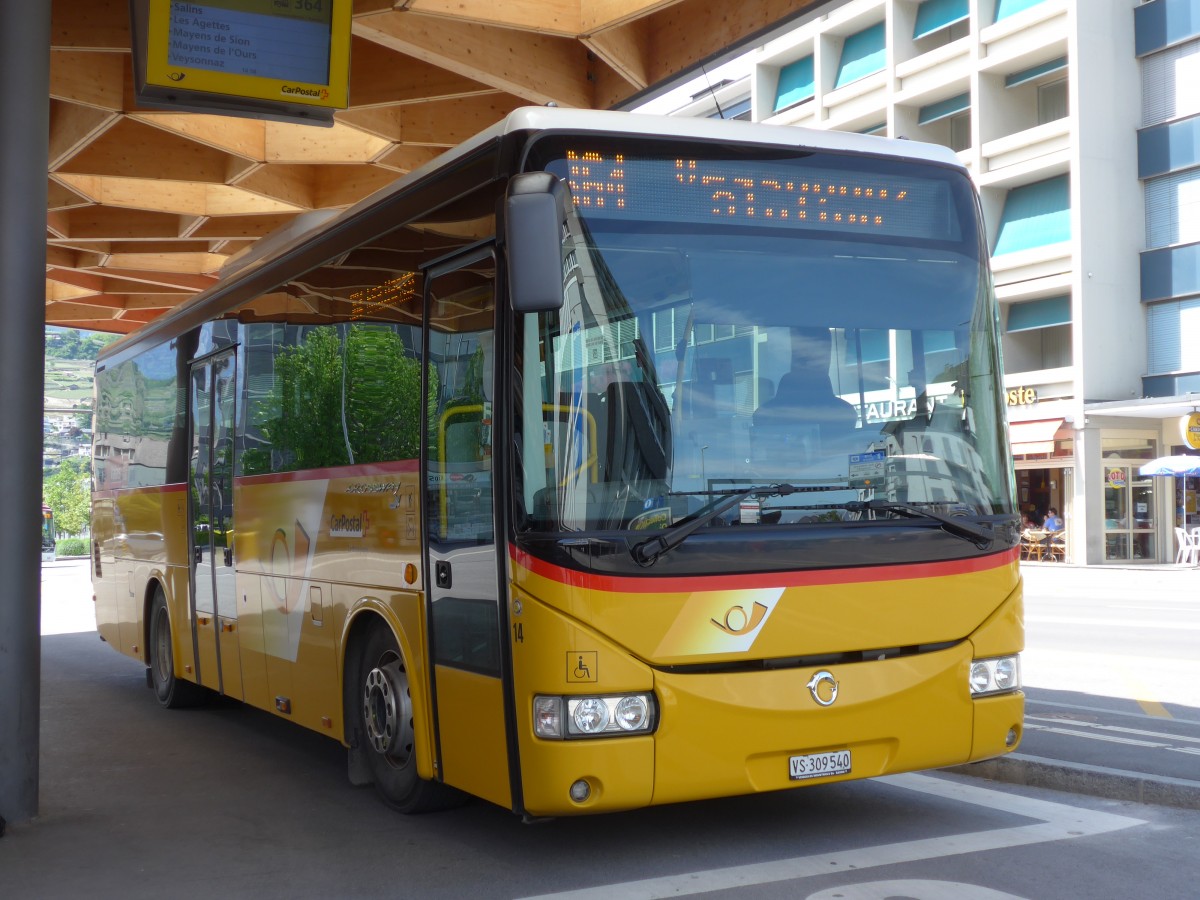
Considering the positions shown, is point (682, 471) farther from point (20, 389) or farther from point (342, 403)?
point (20, 389)

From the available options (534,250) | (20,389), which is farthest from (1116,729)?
(20,389)

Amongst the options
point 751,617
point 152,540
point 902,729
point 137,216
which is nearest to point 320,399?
point 751,617

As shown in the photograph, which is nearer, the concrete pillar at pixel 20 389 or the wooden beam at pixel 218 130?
the concrete pillar at pixel 20 389

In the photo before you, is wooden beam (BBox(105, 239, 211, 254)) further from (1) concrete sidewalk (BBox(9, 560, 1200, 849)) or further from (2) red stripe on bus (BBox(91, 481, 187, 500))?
(1) concrete sidewalk (BBox(9, 560, 1200, 849))

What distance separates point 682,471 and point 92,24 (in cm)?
764

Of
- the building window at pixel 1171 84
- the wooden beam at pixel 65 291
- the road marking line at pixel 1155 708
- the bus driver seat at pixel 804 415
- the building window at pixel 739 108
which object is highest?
the building window at pixel 739 108

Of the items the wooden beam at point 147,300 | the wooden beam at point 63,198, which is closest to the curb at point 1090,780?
the wooden beam at point 63,198

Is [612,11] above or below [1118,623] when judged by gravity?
above

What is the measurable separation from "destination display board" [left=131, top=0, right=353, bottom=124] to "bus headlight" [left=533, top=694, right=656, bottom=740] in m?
5.15

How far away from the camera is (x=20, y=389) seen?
25.1 feet

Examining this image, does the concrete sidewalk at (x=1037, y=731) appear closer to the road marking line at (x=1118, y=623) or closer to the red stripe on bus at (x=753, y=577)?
the road marking line at (x=1118, y=623)

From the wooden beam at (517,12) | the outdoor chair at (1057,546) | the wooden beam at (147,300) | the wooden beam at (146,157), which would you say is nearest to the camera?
the wooden beam at (517,12)

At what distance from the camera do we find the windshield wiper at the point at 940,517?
20.2 ft

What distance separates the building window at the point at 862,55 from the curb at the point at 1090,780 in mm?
38006
